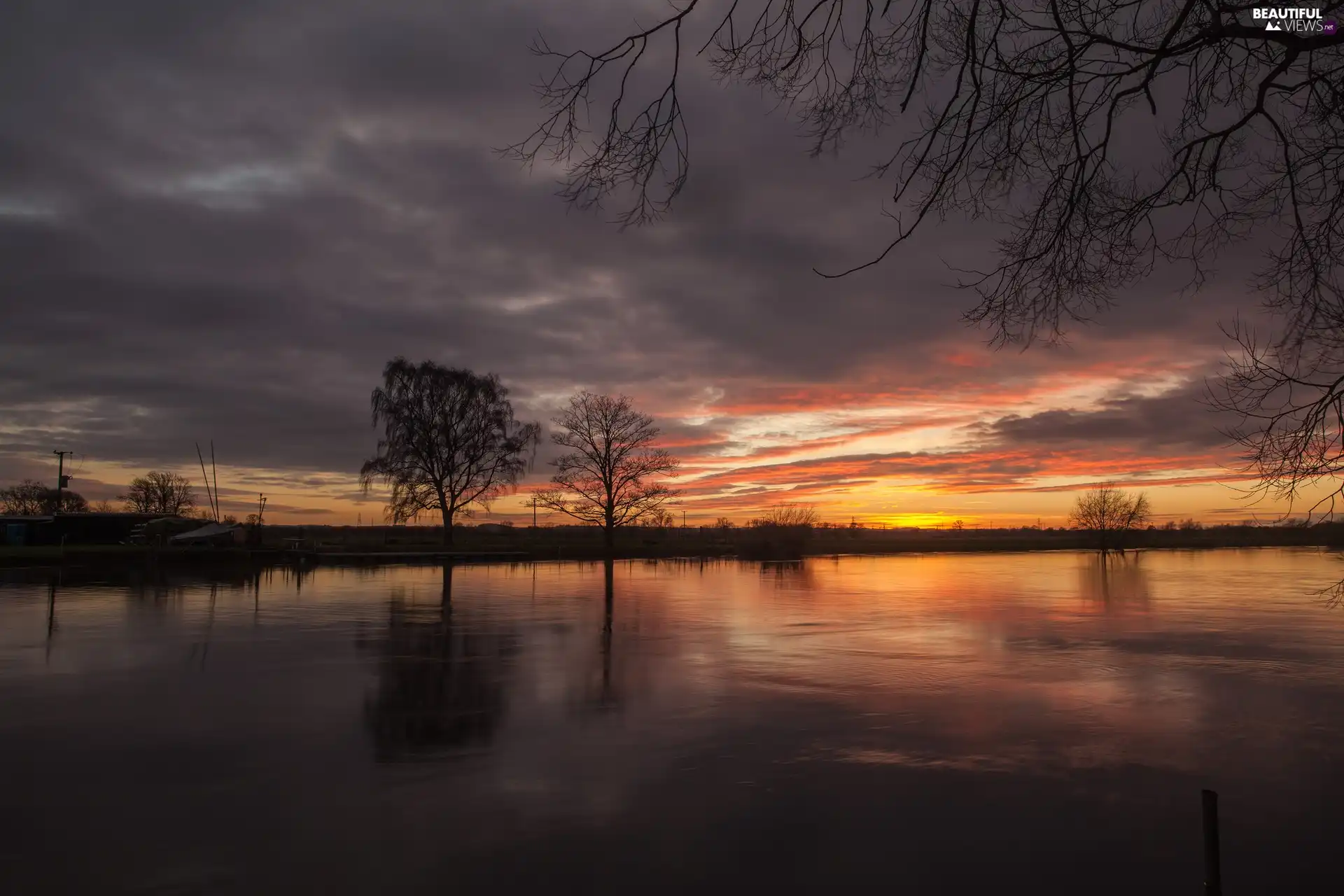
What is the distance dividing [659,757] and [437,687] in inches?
154

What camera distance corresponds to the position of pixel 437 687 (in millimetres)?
10117

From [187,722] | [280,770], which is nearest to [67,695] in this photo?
[187,722]

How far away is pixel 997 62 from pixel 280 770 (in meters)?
7.17

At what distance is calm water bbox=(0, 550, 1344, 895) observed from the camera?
17.1 ft

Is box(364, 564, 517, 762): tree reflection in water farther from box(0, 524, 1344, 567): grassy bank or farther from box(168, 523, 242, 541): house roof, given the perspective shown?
box(168, 523, 242, 541): house roof

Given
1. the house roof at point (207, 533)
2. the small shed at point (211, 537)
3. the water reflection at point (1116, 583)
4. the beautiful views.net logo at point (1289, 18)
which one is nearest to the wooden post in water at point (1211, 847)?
the beautiful views.net logo at point (1289, 18)

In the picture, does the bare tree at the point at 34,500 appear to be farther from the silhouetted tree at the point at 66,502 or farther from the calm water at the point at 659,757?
the calm water at the point at 659,757

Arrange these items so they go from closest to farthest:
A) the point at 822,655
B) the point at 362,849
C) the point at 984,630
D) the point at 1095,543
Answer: the point at 362,849, the point at 822,655, the point at 984,630, the point at 1095,543

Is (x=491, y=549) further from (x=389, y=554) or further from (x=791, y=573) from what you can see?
(x=791, y=573)

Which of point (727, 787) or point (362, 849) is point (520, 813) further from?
point (727, 787)

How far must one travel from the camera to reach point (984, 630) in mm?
15766

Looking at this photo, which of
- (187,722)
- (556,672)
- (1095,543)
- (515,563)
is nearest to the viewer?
(187,722)

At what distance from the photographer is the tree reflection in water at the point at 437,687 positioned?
25.8 ft

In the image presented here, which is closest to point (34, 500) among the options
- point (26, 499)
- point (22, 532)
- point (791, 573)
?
point (26, 499)
